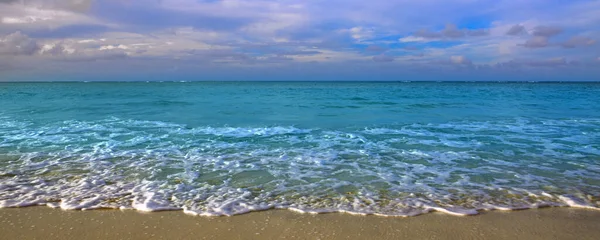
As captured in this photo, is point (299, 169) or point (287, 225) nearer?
point (287, 225)

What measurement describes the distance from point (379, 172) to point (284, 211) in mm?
2812

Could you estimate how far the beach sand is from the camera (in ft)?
14.0

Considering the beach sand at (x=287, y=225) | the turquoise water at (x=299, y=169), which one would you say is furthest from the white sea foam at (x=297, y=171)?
the beach sand at (x=287, y=225)

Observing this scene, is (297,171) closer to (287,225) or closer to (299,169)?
(299,169)

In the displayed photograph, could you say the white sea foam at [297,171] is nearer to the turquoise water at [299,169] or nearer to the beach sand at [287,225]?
the turquoise water at [299,169]

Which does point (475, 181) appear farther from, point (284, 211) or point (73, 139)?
point (73, 139)

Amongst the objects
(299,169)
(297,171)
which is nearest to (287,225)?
(297,171)

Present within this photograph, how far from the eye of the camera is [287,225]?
4566mm

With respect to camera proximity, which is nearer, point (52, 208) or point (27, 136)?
point (52, 208)

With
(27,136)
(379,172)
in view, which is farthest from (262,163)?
(27,136)

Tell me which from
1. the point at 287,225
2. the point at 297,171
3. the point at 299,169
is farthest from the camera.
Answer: the point at 299,169

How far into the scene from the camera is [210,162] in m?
7.98

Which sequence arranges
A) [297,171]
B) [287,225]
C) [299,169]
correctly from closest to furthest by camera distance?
[287,225]
[297,171]
[299,169]

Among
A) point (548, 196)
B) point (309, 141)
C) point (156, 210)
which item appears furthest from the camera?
point (309, 141)
